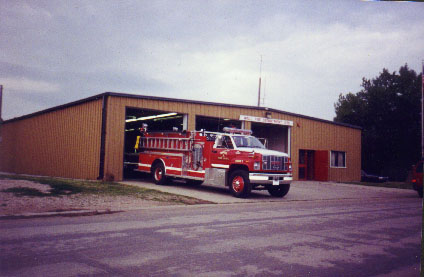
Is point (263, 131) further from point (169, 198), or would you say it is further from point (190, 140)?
point (169, 198)

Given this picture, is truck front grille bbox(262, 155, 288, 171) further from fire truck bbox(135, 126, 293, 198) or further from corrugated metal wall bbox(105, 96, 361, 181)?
corrugated metal wall bbox(105, 96, 361, 181)

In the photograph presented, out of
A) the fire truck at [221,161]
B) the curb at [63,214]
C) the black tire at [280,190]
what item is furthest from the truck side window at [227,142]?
the curb at [63,214]

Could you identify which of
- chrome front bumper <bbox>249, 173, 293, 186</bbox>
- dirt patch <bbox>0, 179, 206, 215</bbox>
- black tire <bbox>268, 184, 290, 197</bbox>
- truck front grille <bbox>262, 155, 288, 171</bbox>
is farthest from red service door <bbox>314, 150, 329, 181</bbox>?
dirt patch <bbox>0, 179, 206, 215</bbox>

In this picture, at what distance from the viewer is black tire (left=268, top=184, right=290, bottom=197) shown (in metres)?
16.2

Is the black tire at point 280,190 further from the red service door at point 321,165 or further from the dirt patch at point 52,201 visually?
the red service door at point 321,165

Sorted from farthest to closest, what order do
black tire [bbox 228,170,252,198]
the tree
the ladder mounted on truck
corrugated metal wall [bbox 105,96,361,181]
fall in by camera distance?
the tree → corrugated metal wall [bbox 105,96,361,181] → the ladder mounted on truck → black tire [bbox 228,170,252,198]

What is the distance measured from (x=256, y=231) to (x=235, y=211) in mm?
3277

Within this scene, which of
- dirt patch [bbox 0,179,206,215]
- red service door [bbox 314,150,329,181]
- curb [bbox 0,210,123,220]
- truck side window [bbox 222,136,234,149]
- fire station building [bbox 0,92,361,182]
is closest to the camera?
curb [bbox 0,210,123,220]

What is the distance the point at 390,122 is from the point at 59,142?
24.7 meters

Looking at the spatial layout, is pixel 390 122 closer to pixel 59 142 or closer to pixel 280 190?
pixel 280 190

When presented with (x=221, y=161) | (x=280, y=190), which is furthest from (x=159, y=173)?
(x=280, y=190)

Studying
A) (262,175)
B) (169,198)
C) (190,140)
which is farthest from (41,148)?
(262,175)

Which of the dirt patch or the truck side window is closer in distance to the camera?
the dirt patch

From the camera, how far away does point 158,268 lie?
4895 mm
